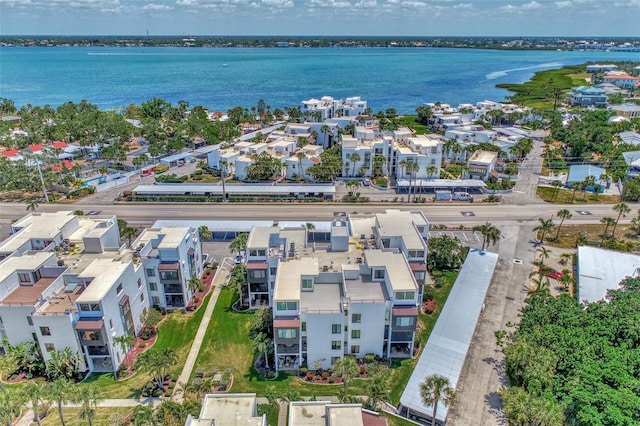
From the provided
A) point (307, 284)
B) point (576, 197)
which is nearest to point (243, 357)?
point (307, 284)

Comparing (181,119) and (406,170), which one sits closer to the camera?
(406,170)

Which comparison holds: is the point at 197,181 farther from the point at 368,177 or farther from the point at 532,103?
the point at 532,103

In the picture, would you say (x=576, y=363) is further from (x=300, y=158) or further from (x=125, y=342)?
(x=300, y=158)

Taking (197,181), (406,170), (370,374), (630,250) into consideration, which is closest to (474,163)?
(406,170)

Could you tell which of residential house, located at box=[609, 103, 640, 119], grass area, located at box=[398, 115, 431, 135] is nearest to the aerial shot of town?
grass area, located at box=[398, 115, 431, 135]

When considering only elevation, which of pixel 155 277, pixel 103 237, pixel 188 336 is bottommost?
pixel 188 336

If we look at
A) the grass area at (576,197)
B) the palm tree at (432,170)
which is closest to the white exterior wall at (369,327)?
the palm tree at (432,170)

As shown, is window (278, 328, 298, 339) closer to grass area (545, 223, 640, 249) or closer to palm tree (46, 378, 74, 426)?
palm tree (46, 378, 74, 426)

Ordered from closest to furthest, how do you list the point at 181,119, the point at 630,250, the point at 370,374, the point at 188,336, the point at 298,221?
the point at 370,374, the point at 188,336, the point at 630,250, the point at 298,221, the point at 181,119
